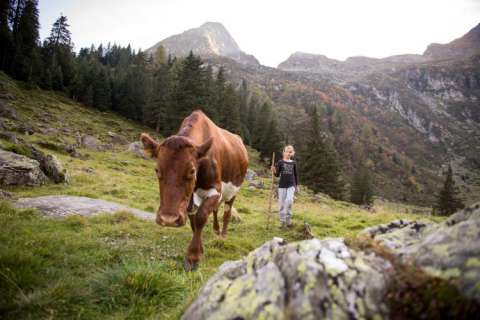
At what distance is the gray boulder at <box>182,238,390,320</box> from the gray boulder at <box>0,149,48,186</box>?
1312 centimetres

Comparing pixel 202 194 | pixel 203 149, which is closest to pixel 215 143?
pixel 202 194

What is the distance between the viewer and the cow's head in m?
4.55

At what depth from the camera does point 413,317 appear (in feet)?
6.24

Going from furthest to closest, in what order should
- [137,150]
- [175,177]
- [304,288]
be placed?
[137,150] → [175,177] → [304,288]

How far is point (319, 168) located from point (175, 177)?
4411 cm

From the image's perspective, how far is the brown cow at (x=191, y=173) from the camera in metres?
4.66

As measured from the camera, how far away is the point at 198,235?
5.78m

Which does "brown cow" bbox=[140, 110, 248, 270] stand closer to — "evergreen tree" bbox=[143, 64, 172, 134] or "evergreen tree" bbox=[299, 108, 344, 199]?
"evergreen tree" bbox=[299, 108, 344, 199]

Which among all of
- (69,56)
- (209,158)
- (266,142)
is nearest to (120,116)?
(69,56)

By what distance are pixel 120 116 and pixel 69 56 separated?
972 inches

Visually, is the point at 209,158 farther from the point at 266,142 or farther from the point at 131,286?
the point at 266,142

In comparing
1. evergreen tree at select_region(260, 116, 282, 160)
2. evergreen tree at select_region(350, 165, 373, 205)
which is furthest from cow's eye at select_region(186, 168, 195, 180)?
evergreen tree at select_region(350, 165, 373, 205)

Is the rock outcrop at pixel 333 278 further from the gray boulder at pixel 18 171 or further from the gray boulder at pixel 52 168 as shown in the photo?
the gray boulder at pixel 52 168

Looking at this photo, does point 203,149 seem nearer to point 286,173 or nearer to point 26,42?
point 286,173
